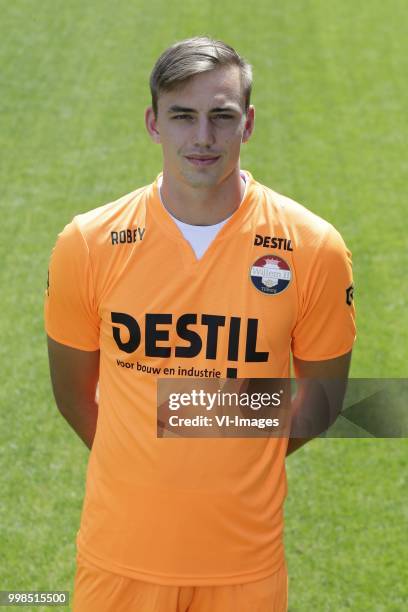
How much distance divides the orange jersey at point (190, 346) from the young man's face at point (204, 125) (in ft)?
0.63

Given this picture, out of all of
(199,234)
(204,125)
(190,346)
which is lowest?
(190,346)

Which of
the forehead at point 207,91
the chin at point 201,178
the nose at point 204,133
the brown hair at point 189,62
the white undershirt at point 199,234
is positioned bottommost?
the white undershirt at point 199,234

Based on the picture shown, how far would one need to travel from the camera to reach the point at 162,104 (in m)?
3.11

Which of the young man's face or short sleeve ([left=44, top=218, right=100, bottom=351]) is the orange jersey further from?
the young man's face

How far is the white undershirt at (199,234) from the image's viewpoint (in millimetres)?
3150

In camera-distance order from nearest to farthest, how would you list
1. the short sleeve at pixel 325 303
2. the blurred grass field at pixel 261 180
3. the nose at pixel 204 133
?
1. the nose at pixel 204 133
2. the short sleeve at pixel 325 303
3. the blurred grass field at pixel 261 180

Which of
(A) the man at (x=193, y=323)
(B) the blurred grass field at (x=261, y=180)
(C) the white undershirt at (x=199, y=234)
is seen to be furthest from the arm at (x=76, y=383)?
(B) the blurred grass field at (x=261, y=180)

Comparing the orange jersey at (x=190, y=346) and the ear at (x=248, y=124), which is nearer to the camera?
the orange jersey at (x=190, y=346)

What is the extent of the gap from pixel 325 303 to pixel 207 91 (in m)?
0.74

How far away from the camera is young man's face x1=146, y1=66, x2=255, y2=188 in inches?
119

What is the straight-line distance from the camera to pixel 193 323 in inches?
122

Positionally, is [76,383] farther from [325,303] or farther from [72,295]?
[325,303]

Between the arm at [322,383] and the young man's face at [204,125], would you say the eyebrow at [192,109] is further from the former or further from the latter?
the arm at [322,383]

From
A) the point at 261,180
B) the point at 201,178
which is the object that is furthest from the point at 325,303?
the point at 261,180
